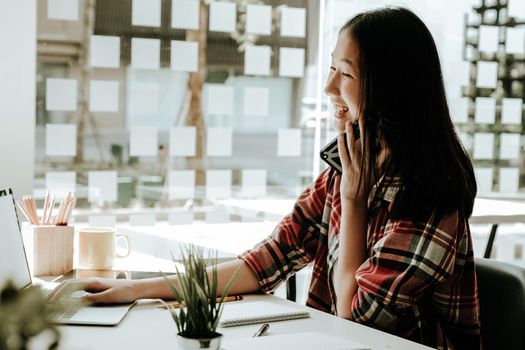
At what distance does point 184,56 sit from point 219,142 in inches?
16.4

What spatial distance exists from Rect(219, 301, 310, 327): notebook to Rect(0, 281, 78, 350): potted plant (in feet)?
2.94

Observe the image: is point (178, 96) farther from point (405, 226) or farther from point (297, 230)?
point (405, 226)

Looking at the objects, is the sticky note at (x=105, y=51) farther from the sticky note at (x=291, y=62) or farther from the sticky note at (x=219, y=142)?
the sticky note at (x=291, y=62)

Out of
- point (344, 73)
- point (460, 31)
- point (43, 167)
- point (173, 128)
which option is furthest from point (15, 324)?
point (460, 31)

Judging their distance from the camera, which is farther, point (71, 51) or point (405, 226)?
point (71, 51)

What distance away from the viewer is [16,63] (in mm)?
2664

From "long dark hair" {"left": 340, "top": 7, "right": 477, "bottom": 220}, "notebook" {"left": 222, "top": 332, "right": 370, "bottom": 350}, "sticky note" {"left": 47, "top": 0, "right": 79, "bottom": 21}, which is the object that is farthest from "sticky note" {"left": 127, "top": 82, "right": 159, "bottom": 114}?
"notebook" {"left": 222, "top": 332, "right": 370, "bottom": 350}

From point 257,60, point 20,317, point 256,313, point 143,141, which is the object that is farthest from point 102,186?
point 20,317

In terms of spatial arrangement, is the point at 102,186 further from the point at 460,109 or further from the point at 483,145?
the point at 483,145

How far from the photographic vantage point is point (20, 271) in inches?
64.6

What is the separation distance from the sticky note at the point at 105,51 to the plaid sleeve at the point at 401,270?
1.81 meters

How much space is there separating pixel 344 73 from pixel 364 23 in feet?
0.39

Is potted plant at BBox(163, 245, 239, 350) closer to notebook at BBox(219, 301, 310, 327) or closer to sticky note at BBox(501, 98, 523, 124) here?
notebook at BBox(219, 301, 310, 327)

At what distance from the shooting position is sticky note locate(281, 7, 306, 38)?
3.46m
